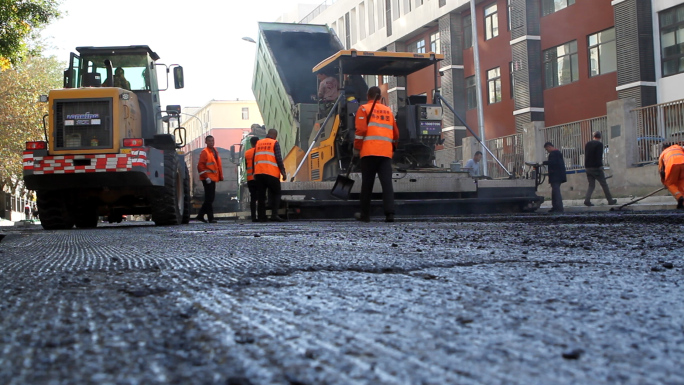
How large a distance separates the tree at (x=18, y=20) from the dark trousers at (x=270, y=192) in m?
7.54

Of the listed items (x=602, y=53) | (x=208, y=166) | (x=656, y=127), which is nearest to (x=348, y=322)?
(x=208, y=166)

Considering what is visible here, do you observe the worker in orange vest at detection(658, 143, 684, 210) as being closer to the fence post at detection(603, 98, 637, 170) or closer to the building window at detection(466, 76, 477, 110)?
the fence post at detection(603, 98, 637, 170)

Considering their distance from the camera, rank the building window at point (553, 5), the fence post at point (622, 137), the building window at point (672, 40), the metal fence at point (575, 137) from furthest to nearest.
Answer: the building window at point (553, 5)
the building window at point (672, 40)
the metal fence at point (575, 137)
the fence post at point (622, 137)

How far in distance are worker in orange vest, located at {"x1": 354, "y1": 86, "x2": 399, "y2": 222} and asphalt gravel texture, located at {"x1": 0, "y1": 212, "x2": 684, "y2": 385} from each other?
5799mm

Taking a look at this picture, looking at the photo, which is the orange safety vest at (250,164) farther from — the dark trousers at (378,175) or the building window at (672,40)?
the building window at (672,40)

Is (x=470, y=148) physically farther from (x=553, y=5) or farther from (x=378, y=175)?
(x=378, y=175)

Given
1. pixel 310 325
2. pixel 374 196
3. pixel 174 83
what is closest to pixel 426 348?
pixel 310 325

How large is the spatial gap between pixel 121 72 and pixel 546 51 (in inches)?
754

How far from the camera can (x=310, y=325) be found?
1.40m

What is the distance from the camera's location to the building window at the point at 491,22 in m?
28.1

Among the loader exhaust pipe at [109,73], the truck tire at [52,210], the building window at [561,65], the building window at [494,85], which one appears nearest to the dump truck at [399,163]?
the loader exhaust pipe at [109,73]

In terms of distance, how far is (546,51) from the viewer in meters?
25.9

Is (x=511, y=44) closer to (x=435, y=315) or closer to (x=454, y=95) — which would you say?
(x=454, y=95)

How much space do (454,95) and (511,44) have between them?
4.04 m
